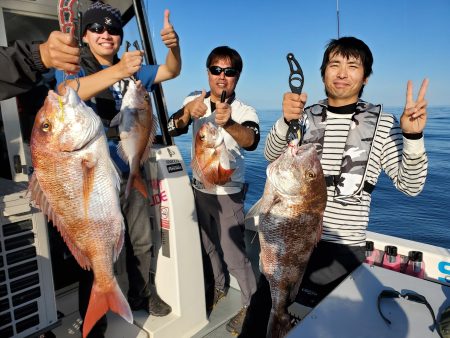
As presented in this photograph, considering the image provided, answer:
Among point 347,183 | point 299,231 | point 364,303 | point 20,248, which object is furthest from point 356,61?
point 20,248

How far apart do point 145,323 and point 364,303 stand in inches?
82.7

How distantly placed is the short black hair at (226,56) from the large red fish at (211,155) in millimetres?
1023

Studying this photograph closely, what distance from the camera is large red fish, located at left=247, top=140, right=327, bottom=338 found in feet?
6.04

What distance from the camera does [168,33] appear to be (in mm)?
2191

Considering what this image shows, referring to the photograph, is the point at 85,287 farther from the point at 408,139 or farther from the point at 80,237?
the point at 408,139

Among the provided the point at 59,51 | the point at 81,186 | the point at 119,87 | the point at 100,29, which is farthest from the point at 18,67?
the point at 119,87

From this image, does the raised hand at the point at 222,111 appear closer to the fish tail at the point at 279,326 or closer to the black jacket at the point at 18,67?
the black jacket at the point at 18,67

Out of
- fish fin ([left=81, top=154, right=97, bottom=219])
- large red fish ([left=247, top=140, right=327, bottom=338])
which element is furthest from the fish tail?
fish fin ([left=81, top=154, right=97, bottom=219])

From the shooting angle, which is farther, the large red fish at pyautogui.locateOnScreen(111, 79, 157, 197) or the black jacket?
the large red fish at pyautogui.locateOnScreen(111, 79, 157, 197)

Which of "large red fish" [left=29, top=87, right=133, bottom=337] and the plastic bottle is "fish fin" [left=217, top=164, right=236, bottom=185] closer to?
"large red fish" [left=29, top=87, right=133, bottom=337]

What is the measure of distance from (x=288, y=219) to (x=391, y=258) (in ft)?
4.55

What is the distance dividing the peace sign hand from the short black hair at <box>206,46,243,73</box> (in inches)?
65.4

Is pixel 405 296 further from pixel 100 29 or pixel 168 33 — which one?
pixel 100 29

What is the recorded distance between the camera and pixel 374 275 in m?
1.69
